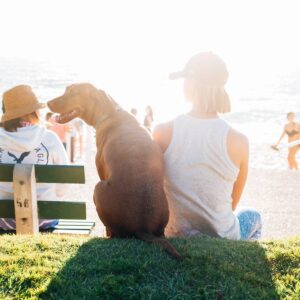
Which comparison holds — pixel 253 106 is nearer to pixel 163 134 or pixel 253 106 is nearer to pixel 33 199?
pixel 33 199

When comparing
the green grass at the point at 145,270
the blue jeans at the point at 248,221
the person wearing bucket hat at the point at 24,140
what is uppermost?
the person wearing bucket hat at the point at 24,140

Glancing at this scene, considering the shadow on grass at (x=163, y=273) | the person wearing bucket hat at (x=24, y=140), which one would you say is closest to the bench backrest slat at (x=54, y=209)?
the person wearing bucket hat at (x=24, y=140)

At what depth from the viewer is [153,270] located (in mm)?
2641

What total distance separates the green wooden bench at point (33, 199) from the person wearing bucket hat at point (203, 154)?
79cm

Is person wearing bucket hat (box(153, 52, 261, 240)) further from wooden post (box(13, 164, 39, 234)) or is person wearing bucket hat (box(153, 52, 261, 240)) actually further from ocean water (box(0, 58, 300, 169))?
ocean water (box(0, 58, 300, 169))

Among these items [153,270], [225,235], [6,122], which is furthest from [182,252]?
[6,122]

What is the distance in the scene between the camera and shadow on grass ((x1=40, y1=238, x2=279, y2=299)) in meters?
2.42

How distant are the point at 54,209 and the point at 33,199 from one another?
21cm

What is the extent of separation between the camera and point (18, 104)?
406 centimetres

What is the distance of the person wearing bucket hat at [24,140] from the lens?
3932 millimetres

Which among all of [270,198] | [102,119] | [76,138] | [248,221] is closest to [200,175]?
[248,221]

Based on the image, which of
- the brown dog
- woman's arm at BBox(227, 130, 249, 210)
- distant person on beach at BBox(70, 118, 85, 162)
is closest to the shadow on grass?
the brown dog

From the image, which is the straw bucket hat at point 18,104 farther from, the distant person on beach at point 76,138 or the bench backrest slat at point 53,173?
the distant person on beach at point 76,138

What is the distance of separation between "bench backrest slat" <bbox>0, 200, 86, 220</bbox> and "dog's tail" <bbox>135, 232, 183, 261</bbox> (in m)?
0.80
